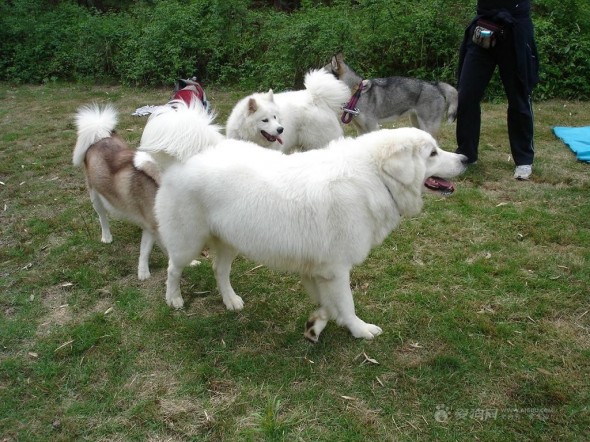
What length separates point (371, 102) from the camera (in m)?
5.97

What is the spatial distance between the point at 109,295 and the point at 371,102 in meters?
4.00

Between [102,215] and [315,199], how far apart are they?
7.96 ft

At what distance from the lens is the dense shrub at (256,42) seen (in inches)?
345

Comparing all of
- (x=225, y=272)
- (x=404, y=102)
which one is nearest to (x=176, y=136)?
(x=225, y=272)

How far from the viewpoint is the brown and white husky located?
2816 mm

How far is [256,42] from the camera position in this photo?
34.5ft

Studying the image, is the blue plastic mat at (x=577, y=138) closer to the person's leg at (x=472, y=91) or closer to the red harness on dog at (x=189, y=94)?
the person's leg at (x=472, y=91)

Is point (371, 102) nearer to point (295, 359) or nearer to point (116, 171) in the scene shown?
point (116, 171)

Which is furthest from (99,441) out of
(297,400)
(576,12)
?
(576,12)

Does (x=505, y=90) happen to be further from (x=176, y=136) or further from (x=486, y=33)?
(x=176, y=136)

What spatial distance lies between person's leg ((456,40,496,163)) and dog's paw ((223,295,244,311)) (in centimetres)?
350

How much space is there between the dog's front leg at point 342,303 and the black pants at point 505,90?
131 inches

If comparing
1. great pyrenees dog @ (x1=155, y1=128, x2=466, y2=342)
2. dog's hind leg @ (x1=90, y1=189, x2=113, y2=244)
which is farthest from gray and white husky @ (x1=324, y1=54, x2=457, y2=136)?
dog's hind leg @ (x1=90, y1=189, x2=113, y2=244)

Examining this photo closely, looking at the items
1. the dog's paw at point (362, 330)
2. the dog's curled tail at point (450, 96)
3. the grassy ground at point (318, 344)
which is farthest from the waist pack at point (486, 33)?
the dog's paw at point (362, 330)
